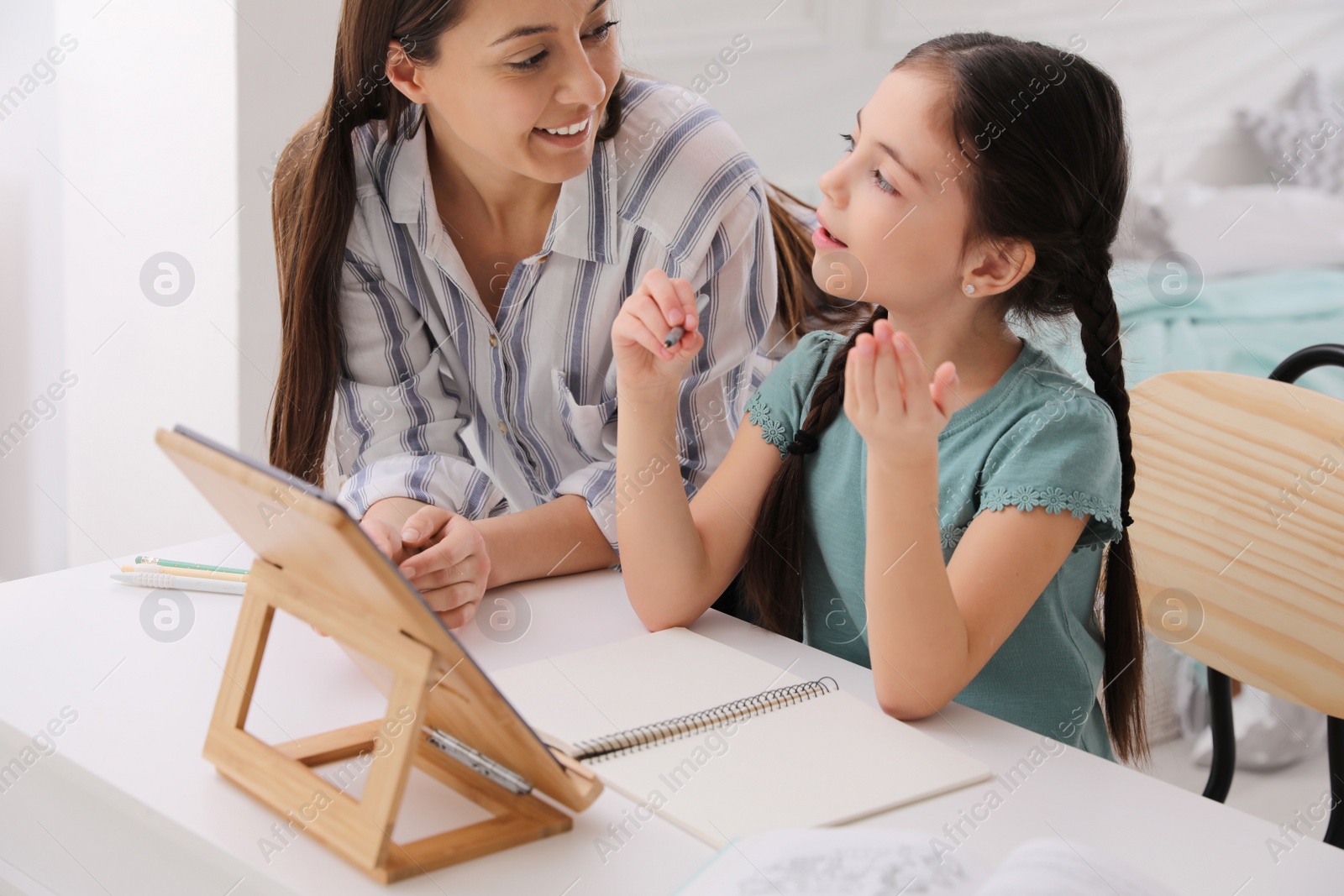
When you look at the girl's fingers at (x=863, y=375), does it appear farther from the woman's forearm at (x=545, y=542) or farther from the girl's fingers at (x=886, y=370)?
the woman's forearm at (x=545, y=542)

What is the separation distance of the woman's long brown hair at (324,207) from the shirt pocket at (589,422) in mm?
232

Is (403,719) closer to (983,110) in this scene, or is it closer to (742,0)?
(983,110)

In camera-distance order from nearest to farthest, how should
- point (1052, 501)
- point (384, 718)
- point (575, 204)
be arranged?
1. point (384, 718)
2. point (1052, 501)
3. point (575, 204)

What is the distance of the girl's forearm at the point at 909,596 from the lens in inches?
30.7

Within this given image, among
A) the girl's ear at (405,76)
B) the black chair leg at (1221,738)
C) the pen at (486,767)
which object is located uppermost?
the girl's ear at (405,76)

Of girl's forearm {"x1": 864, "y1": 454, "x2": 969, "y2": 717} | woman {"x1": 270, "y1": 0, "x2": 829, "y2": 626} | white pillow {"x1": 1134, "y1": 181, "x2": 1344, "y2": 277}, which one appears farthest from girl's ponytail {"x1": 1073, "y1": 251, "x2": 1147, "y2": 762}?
white pillow {"x1": 1134, "y1": 181, "x2": 1344, "y2": 277}

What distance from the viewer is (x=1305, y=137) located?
1744 mm

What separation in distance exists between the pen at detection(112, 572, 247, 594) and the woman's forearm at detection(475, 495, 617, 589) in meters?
0.21

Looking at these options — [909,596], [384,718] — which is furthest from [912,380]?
[384,718]

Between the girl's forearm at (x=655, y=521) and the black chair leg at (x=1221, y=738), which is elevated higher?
the girl's forearm at (x=655, y=521)

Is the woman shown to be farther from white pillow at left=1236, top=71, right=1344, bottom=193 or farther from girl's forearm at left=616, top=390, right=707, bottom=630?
white pillow at left=1236, top=71, right=1344, bottom=193

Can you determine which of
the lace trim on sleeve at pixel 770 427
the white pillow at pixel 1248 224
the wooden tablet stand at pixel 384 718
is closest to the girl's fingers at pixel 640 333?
the lace trim on sleeve at pixel 770 427

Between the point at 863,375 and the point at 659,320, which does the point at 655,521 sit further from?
the point at 863,375

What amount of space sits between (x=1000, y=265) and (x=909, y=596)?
0.31 metres
